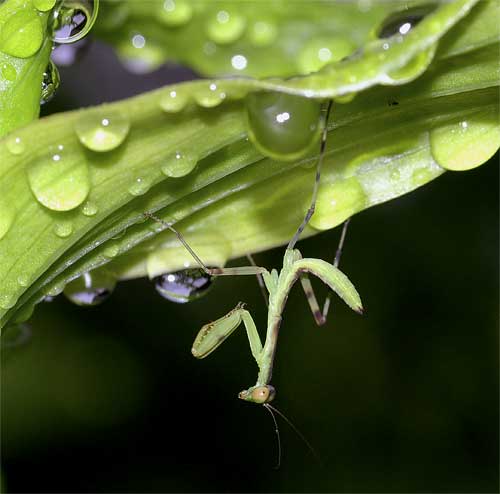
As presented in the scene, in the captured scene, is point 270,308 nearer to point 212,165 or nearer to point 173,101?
point 212,165

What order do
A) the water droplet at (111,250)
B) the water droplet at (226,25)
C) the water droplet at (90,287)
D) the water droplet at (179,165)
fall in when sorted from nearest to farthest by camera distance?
the water droplet at (179,165), the water droplet at (111,250), the water droplet at (90,287), the water droplet at (226,25)

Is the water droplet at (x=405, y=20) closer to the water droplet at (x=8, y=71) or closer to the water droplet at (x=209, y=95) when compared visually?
the water droplet at (x=209, y=95)

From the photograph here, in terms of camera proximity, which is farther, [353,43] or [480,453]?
[480,453]

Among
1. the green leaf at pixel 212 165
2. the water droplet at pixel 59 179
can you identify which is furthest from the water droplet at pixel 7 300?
the water droplet at pixel 59 179

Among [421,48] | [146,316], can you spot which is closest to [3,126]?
[421,48]

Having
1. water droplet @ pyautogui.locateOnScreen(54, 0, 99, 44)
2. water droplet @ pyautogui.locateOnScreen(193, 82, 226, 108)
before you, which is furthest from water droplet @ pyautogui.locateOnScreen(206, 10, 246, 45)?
water droplet @ pyautogui.locateOnScreen(193, 82, 226, 108)

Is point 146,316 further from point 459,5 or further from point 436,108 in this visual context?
point 459,5

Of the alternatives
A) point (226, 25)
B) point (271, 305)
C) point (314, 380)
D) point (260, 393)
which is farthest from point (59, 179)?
point (314, 380)
